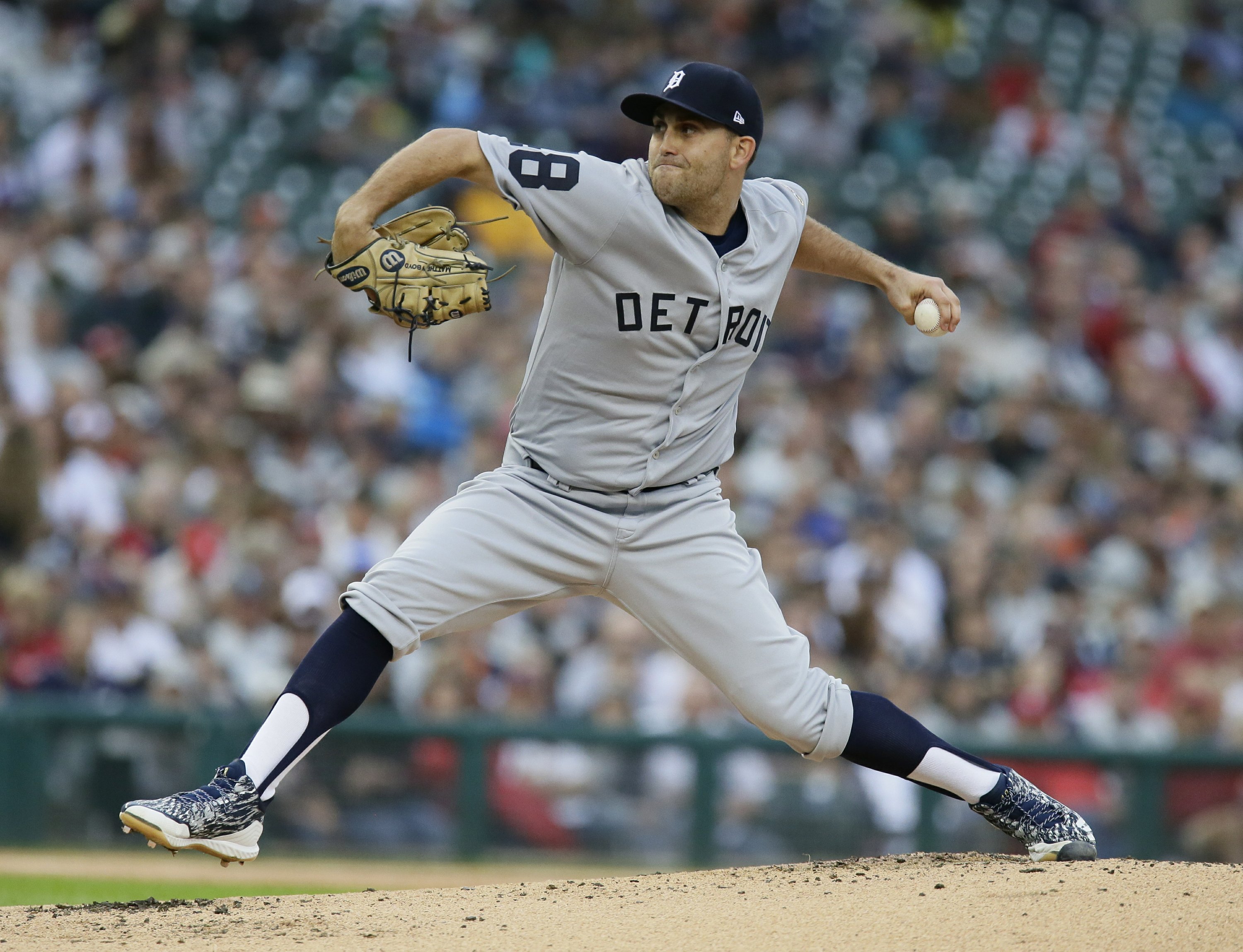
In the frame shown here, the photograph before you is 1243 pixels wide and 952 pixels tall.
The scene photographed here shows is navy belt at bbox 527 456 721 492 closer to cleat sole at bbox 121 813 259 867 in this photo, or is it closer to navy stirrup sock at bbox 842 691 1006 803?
navy stirrup sock at bbox 842 691 1006 803

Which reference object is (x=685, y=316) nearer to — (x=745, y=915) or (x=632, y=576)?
(x=632, y=576)

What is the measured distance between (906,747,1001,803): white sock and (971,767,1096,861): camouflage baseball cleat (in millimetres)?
57

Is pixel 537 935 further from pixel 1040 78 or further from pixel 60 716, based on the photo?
pixel 1040 78

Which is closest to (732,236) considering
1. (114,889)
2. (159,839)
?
(159,839)

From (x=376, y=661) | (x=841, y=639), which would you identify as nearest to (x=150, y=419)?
(x=841, y=639)

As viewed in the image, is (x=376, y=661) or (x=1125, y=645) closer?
(x=376, y=661)

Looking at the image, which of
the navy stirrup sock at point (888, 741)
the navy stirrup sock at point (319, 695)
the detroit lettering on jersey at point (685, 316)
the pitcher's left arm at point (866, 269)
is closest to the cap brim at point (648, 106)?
the detroit lettering on jersey at point (685, 316)

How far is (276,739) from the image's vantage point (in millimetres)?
3523

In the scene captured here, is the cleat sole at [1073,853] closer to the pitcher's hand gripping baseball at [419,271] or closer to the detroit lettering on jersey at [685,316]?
the detroit lettering on jersey at [685,316]

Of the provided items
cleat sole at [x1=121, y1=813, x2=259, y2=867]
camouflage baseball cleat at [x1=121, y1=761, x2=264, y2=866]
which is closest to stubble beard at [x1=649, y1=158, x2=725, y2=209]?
camouflage baseball cleat at [x1=121, y1=761, x2=264, y2=866]

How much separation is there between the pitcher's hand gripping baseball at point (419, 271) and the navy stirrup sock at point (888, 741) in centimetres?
131

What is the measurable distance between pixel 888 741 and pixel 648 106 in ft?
5.18

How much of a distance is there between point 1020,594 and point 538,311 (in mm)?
3243

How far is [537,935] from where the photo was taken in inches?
134
